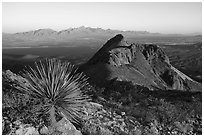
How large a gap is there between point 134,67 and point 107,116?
22.3 metres

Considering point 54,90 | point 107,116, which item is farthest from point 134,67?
point 54,90

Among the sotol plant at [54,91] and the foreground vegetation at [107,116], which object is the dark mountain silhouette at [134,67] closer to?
the foreground vegetation at [107,116]

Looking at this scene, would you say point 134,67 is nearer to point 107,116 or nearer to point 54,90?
point 107,116

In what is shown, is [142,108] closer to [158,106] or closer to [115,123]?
[158,106]

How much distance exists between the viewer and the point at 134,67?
100.0 feet

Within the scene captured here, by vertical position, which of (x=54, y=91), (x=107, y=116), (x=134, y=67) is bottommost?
(x=134, y=67)

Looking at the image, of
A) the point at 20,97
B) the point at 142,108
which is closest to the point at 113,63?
the point at 142,108

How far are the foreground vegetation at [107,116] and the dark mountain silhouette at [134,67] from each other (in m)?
9.82

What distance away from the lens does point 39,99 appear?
6.76 meters

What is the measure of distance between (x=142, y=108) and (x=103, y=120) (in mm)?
2013

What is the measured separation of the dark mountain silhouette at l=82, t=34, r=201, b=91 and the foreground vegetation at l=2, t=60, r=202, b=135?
9.82 m

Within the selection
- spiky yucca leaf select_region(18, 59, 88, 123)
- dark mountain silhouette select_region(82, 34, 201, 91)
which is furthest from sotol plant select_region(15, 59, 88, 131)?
dark mountain silhouette select_region(82, 34, 201, 91)

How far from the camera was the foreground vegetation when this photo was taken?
276 inches

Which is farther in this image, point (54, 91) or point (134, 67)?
point (134, 67)
